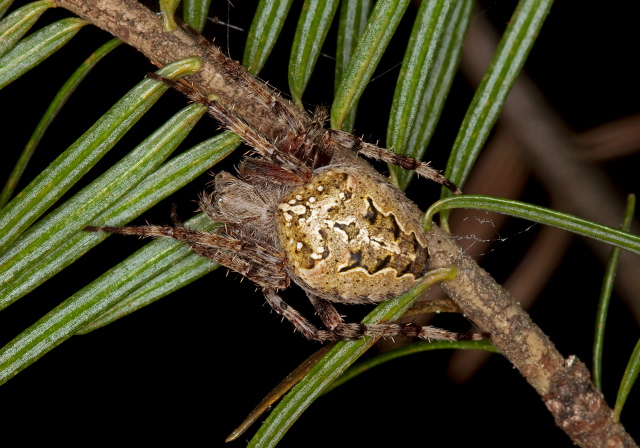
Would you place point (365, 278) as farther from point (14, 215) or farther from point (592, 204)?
point (592, 204)

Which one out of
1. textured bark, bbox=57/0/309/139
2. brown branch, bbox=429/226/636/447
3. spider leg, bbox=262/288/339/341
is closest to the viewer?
textured bark, bbox=57/0/309/139

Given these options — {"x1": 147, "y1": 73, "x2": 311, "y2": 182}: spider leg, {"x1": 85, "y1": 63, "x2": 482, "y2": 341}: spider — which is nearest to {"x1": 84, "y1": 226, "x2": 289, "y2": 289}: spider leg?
{"x1": 85, "y1": 63, "x2": 482, "y2": 341}: spider

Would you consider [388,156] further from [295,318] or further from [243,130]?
[295,318]

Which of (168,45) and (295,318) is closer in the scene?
(168,45)

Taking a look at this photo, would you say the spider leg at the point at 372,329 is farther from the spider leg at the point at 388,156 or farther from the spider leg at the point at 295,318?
the spider leg at the point at 388,156

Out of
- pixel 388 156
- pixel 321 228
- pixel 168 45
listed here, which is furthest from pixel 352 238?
pixel 168 45

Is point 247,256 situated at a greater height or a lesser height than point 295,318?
→ greater

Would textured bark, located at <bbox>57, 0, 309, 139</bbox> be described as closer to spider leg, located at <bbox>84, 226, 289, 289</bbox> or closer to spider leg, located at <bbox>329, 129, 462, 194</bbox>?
spider leg, located at <bbox>329, 129, 462, 194</bbox>
